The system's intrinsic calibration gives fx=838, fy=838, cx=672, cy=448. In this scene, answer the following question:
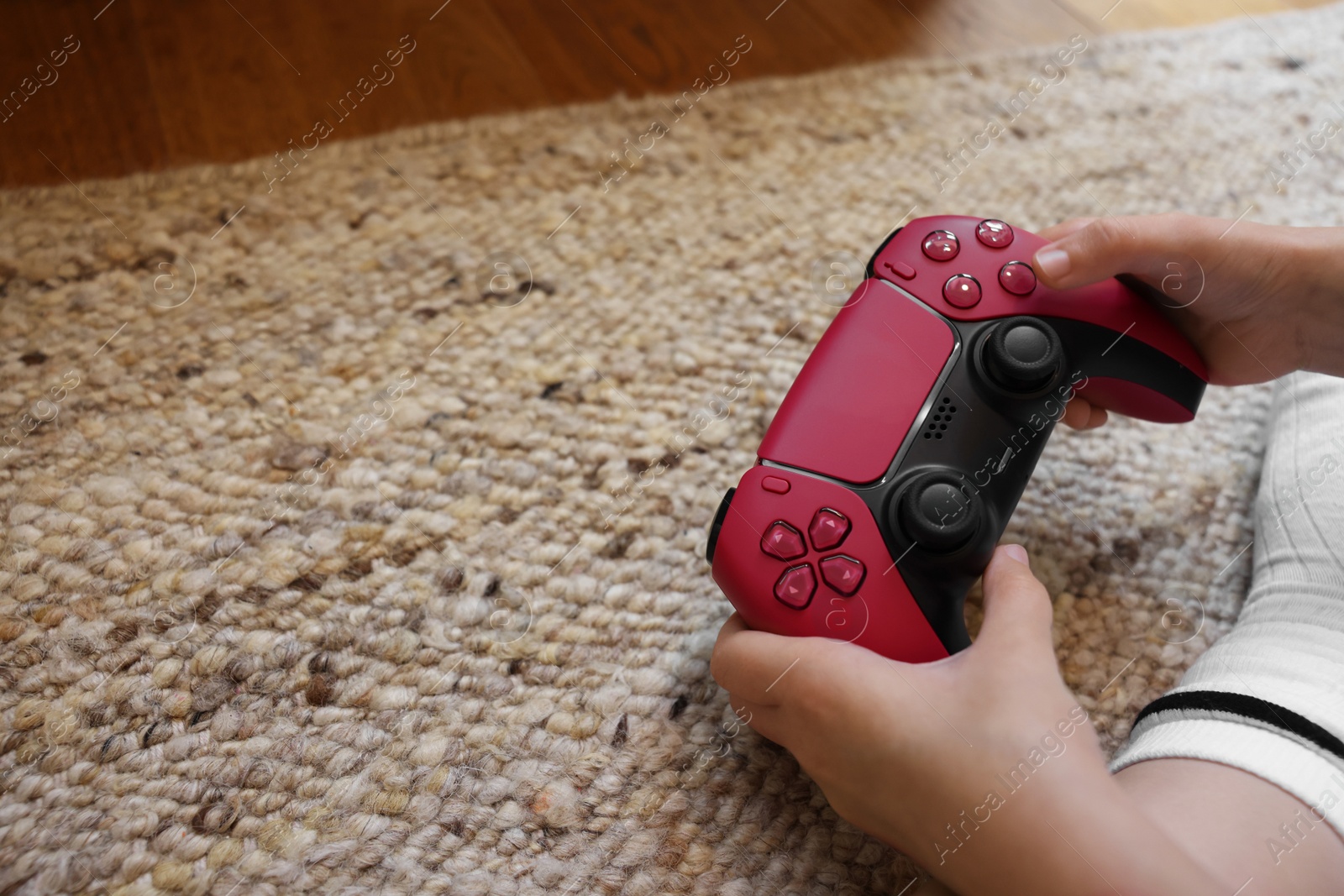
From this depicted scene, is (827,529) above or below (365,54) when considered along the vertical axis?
below

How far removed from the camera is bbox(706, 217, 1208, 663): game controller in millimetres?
389

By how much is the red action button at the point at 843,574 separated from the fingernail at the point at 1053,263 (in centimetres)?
19

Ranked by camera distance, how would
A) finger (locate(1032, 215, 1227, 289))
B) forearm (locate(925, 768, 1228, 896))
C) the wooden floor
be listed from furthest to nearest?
the wooden floor
finger (locate(1032, 215, 1227, 289))
forearm (locate(925, 768, 1228, 896))

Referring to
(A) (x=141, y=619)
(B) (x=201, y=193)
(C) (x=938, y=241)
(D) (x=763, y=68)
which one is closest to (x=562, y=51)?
(D) (x=763, y=68)

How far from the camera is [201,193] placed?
1.94 feet

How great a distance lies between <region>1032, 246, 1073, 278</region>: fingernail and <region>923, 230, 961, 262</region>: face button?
1.7 inches

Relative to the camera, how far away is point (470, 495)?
499 mm

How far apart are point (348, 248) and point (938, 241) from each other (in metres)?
0.39

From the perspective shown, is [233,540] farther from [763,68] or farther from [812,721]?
[763,68]

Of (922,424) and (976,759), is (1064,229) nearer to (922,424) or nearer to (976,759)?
(922,424)

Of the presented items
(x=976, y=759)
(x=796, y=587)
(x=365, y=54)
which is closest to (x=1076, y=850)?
(x=976, y=759)

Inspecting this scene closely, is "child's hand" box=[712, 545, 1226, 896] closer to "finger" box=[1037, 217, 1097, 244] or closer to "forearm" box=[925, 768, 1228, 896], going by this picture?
"forearm" box=[925, 768, 1228, 896]

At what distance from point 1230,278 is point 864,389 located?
217mm

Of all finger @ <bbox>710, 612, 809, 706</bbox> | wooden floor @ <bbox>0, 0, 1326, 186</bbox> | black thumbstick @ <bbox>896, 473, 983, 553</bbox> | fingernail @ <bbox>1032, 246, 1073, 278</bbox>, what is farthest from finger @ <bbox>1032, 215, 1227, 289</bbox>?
wooden floor @ <bbox>0, 0, 1326, 186</bbox>
